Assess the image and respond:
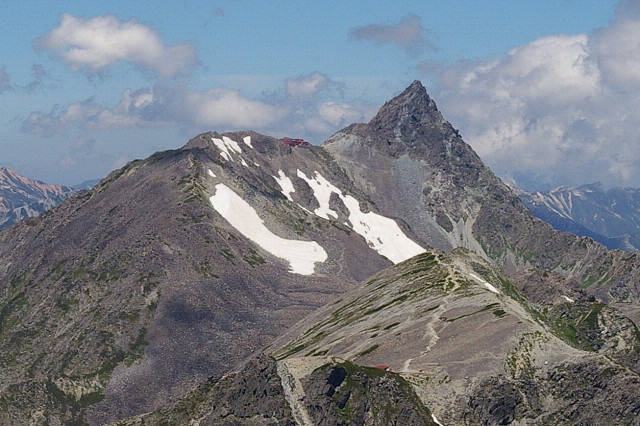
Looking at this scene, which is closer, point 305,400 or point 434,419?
point 305,400

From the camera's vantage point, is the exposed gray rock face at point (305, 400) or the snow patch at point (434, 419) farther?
the snow patch at point (434, 419)

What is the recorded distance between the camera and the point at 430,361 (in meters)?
131

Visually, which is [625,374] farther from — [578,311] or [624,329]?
[578,311]

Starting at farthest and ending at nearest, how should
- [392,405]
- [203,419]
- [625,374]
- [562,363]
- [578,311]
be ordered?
1. [578,311]
2. [562,363]
3. [625,374]
4. [392,405]
5. [203,419]

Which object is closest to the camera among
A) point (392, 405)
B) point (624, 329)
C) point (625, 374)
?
point (392, 405)

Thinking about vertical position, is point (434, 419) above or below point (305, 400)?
below

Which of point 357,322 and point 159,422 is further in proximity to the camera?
point 357,322

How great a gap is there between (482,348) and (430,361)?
7204 mm

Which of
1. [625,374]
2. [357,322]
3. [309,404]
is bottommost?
[625,374]

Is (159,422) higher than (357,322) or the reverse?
the reverse

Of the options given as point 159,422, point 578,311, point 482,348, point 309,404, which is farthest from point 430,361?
point 578,311

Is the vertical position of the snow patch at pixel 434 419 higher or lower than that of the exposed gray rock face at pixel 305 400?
lower

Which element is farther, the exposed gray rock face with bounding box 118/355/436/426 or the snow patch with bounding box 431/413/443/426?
the snow patch with bounding box 431/413/443/426

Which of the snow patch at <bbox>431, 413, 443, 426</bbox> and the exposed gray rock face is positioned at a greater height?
the exposed gray rock face
